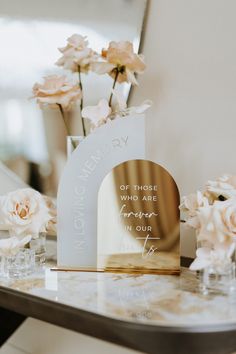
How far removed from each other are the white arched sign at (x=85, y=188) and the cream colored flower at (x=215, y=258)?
24 centimetres

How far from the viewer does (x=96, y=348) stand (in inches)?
44.2

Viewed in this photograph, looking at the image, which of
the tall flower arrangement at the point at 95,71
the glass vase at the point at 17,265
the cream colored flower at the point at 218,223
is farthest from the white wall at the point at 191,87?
the glass vase at the point at 17,265

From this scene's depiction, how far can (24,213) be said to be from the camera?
0.92m

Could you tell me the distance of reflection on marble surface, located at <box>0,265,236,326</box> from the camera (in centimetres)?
67

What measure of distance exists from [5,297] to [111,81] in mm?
532

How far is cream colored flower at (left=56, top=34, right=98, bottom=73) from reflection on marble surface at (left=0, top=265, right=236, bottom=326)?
41cm

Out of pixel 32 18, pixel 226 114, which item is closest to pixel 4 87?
pixel 32 18

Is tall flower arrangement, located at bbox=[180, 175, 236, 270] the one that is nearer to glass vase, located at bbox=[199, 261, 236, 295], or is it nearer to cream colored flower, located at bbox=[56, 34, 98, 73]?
glass vase, located at bbox=[199, 261, 236, 295]

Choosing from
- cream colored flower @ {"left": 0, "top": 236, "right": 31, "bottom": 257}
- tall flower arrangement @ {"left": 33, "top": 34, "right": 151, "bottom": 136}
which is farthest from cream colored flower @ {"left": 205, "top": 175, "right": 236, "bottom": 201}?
cream colored flower @ {"left": 0, "top": 236, "right": 31, "bottom": 257}

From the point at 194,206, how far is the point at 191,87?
282 millimetres

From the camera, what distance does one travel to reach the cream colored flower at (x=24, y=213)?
3.01 feet

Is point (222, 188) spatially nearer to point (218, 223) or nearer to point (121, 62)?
point (218, 223)

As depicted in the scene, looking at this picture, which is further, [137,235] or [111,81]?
[111,81]

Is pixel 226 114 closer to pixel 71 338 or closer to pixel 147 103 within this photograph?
pixel 147 103
